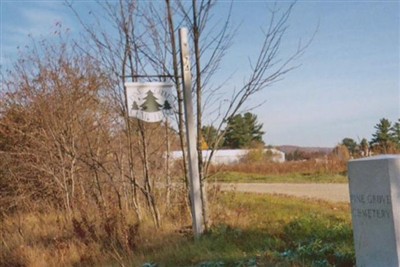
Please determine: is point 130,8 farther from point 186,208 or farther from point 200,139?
point 186,208

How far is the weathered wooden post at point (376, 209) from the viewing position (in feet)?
13.7

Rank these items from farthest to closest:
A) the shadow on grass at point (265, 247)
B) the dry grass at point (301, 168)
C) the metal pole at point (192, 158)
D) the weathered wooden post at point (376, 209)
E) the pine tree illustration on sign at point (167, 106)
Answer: the dry grass at point (301, 168) < the pine tree illustration on sign at point (167, 106) < the metal pole at point (192, 158) < the shadow on grass at point (265, 247) < the weathered wooden post at point (376, 209)

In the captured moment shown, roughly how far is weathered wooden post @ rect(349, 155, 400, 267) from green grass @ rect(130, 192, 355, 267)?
59 cm

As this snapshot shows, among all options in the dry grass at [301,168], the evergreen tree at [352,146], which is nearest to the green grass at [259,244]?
the evergreen tree at [352,146]

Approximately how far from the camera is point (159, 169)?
32.1ft

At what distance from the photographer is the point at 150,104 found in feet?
23.0

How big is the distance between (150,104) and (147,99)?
0.26 ft

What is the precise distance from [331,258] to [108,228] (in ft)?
11.6

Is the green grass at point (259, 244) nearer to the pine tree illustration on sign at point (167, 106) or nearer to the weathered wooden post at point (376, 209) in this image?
the weathered wooden post at point (376, 209)

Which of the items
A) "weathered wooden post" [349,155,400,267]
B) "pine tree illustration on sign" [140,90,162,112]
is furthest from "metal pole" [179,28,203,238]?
"weathered wooden post" [349,155,400,267]

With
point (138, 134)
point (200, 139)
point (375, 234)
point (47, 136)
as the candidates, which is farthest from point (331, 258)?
point (47, 136)

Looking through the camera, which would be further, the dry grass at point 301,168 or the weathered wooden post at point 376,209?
the dry grass at point 301,168

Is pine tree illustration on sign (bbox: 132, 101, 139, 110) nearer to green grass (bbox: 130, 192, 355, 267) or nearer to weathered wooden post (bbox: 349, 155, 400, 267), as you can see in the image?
green grass (bbox: 130, 192, 355, 267)

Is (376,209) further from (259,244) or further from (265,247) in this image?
(259,244)
